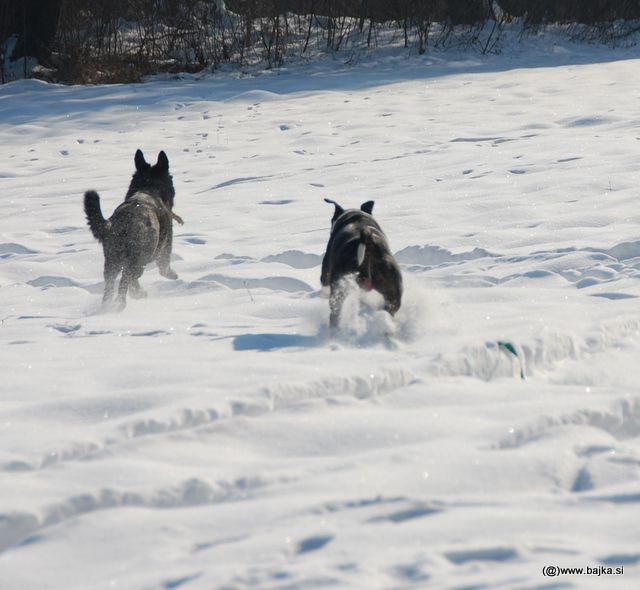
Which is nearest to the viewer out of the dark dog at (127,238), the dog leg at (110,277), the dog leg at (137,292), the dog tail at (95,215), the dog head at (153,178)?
the dog tail at (95,215)

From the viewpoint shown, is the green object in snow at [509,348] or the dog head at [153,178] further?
the dog head at [153,178]

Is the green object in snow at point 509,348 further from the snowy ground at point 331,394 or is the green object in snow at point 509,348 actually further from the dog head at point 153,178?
the dog head at point 153,178

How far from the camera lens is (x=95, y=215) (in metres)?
6.05

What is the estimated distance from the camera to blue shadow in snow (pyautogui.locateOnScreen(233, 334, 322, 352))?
182 inches

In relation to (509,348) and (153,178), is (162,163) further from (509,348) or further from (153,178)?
(509,348)

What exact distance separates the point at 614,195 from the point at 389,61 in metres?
11.8

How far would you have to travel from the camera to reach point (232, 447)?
3234mm

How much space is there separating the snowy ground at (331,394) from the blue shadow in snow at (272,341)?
2cm

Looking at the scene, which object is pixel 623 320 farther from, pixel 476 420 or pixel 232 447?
pixel 232 447

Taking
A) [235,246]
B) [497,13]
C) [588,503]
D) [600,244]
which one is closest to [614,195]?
[600,244]

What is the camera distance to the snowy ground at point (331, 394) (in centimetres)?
252

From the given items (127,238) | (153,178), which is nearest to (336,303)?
(127,238)

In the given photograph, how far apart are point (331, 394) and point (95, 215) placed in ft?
9.77

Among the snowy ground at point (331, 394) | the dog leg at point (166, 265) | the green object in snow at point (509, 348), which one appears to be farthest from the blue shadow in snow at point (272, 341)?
the dog leg at point (166, 265)
